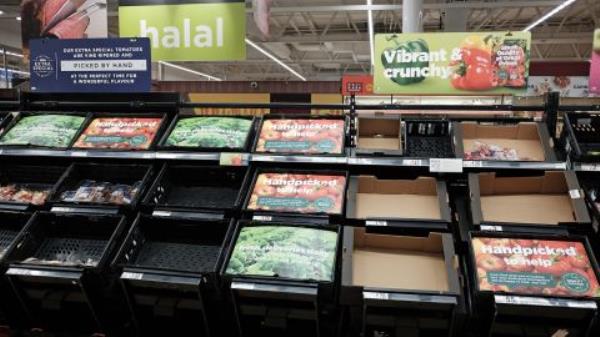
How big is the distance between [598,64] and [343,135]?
5159 millimetres

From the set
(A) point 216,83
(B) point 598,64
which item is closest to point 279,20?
(A) point 216,83

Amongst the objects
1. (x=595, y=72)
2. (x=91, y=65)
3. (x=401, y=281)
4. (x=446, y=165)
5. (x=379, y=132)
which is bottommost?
(x=401, y=281)

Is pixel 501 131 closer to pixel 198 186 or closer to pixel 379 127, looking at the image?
pixel 379 127

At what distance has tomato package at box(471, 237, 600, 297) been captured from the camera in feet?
7.00

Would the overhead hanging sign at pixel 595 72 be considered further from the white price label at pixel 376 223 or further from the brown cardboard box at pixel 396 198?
the white price label at pixel 376 223

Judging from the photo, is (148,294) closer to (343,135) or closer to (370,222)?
(370,222)

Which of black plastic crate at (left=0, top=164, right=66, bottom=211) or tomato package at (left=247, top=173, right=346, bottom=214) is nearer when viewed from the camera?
tomato package at (left=247, top=173, right=346, bottom=214)

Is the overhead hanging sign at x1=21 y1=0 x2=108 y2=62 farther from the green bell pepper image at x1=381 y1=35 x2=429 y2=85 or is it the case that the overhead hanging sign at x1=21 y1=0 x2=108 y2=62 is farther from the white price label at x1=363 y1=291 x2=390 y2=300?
the white price label at x1=363 y1=291 x2=390 y2=300

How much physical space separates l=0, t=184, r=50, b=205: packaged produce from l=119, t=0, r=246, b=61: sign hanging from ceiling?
168 cm

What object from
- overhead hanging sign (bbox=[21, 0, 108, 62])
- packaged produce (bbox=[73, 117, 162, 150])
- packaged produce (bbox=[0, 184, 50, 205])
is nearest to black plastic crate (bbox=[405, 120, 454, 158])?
packaged produce (bbox=[73, 117, 162, 150])

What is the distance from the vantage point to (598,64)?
6320 millimetres

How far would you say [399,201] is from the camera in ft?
8.99

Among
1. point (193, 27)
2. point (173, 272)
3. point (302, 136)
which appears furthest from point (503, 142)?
point (193, 27)

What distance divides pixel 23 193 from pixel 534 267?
2971 millimetres
